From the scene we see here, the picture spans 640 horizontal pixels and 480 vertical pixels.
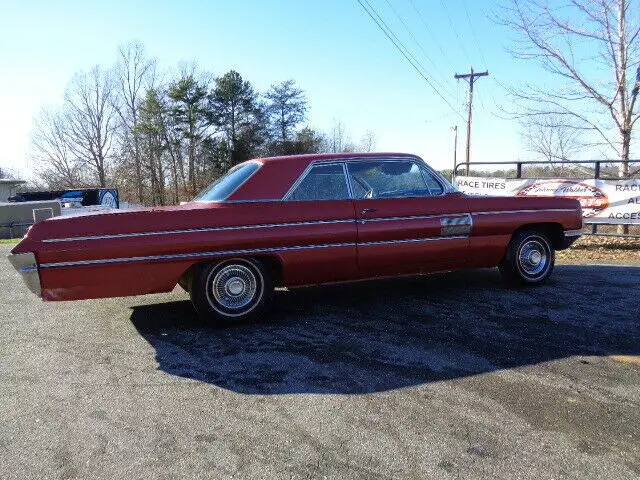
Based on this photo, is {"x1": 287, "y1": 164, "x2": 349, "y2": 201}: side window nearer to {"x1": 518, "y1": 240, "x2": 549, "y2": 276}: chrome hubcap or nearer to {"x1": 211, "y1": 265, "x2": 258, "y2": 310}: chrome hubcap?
{"x1": 211, "y1": 265, "x2": 258, "y2": 310}: chrome hubcap

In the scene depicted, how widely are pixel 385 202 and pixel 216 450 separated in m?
3.16

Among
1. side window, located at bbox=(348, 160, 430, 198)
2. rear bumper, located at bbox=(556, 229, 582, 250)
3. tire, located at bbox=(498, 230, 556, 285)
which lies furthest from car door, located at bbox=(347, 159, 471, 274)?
rear bumper, located at bbox=(556, 229, 582, 250)

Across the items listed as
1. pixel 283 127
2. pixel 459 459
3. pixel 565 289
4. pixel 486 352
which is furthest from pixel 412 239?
pixel 283 127

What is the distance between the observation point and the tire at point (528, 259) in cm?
583

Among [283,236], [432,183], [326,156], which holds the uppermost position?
[326,156]

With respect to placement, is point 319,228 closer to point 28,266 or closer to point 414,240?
point 414,240

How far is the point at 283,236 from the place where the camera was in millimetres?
4633

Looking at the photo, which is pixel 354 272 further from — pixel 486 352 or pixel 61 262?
pixel 61 262

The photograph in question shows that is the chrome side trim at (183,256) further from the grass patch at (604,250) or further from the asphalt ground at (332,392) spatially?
the grass patch at (604,250)

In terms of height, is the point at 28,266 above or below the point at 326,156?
below

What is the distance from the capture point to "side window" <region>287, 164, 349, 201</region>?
15.9 ft

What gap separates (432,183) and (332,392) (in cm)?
300

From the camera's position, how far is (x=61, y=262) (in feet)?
13.2

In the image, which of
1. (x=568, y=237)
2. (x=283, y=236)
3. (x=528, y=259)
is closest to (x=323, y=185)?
(x=283, y=236)
